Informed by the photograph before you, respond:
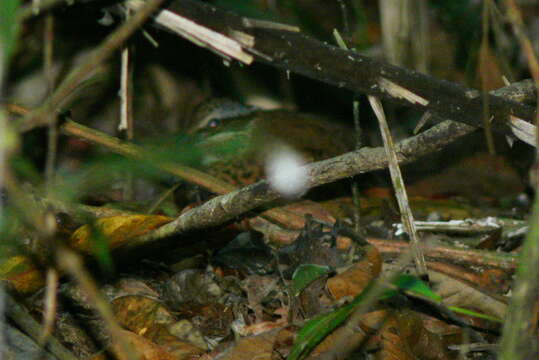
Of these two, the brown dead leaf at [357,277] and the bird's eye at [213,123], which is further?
the bird's eye at [213,123]

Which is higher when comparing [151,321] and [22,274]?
[22,274]

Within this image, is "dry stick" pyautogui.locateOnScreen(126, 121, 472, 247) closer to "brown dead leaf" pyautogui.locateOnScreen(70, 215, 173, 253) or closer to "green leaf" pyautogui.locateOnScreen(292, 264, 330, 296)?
"brown dead leaf" pyautogui.locateOnScreen(70, 215, 173, 253)

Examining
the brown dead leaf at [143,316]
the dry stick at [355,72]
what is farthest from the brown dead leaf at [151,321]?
the dry stick at [355,72]

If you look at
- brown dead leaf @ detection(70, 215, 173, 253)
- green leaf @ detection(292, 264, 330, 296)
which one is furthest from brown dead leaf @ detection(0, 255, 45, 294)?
green leaf @ detection(292, 264, 330, 296)

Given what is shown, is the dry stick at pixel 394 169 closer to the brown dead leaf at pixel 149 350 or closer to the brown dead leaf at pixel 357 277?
the brown dead leaf at pixel 357 277

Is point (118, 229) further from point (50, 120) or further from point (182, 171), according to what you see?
point (50, 120)

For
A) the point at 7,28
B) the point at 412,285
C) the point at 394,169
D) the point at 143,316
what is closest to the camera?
the point at 7,28

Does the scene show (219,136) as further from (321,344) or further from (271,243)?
(321,344)

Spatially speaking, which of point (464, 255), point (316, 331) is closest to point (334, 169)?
point (316, 331)
